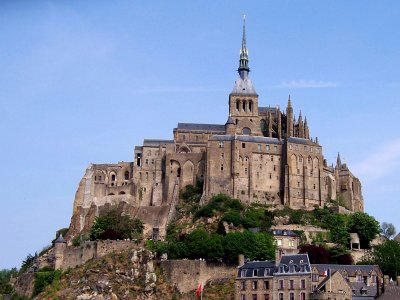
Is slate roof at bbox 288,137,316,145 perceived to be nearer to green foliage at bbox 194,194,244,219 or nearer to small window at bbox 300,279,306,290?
green foliage at bbox 194,194,244,219

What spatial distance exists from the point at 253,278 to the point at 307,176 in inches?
1210

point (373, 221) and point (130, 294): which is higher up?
point (373, 221)

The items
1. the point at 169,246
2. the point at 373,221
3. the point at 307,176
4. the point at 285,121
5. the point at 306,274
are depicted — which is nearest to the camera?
the point at 306,274

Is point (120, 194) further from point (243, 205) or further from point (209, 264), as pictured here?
point (209, 264)

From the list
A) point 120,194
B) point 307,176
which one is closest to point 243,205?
point 307,176

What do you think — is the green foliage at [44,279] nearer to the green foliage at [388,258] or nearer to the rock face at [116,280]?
the rock face at [116,280]

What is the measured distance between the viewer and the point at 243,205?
3652 inches

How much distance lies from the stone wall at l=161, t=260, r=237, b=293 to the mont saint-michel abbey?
59.7 ft

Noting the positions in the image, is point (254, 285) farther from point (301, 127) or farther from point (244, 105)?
point (244, 105)

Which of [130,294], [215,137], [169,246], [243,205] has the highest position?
[215,137]

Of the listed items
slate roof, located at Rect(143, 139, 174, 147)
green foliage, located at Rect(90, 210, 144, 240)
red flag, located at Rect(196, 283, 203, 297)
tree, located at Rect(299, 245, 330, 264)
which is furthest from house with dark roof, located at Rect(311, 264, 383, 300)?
slate roof, located at Rect(143, 139, 174, 147)

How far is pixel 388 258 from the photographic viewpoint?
2936 inches

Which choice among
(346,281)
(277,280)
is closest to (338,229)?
(346,281)

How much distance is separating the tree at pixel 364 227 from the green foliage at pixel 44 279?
3242 cm
